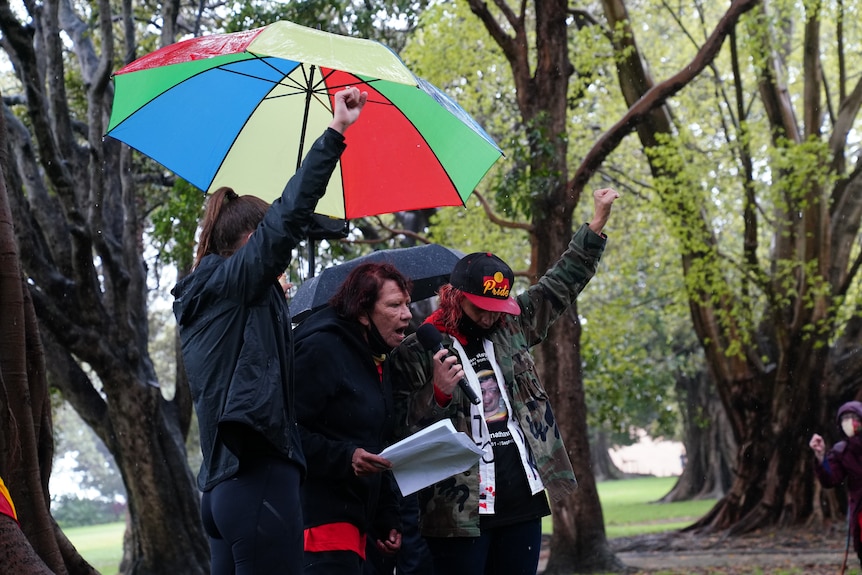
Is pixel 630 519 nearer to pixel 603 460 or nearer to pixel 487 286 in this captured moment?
pixel 487 286

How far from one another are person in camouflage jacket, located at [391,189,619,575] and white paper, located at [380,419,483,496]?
218 mm

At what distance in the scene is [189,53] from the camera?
15.3 feet

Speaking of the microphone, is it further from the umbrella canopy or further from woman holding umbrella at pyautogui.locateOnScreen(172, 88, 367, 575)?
the umbrella canopy

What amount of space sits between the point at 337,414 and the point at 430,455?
1.34 ft

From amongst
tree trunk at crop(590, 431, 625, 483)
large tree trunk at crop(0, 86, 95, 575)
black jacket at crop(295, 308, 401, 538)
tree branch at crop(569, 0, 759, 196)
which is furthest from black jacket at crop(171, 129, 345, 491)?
tree trunk at crop(590, 431, 625, 483)

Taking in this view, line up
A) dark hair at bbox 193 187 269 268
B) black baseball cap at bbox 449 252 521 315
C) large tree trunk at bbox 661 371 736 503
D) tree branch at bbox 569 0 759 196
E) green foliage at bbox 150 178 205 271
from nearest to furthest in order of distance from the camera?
dark hair at bbox 193 187 269 268 < black baseball cap at bbox 449 252 521 315 < tree branch at bbox 569 0 759 196 < green foliage at bbox 150 178 205 271 < large tree trunk at bbox 661 371 736 503

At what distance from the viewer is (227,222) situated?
393 centimetres

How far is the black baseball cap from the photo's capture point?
4.76 m

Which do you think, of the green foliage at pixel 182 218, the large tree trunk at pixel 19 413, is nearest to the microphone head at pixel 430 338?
the large tree trunk at pixel 19 413

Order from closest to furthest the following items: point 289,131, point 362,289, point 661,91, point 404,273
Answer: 1. point 362,289
2. point 289,131
3. point 404,273
4. point 661,91

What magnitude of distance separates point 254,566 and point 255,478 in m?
0.28

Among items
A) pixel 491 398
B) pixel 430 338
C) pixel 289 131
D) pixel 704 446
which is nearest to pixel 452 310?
pixel 430 338

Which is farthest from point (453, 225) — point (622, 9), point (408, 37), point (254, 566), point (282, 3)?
point (254, 566)

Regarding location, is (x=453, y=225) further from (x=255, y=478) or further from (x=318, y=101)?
(x=255, y=478)
